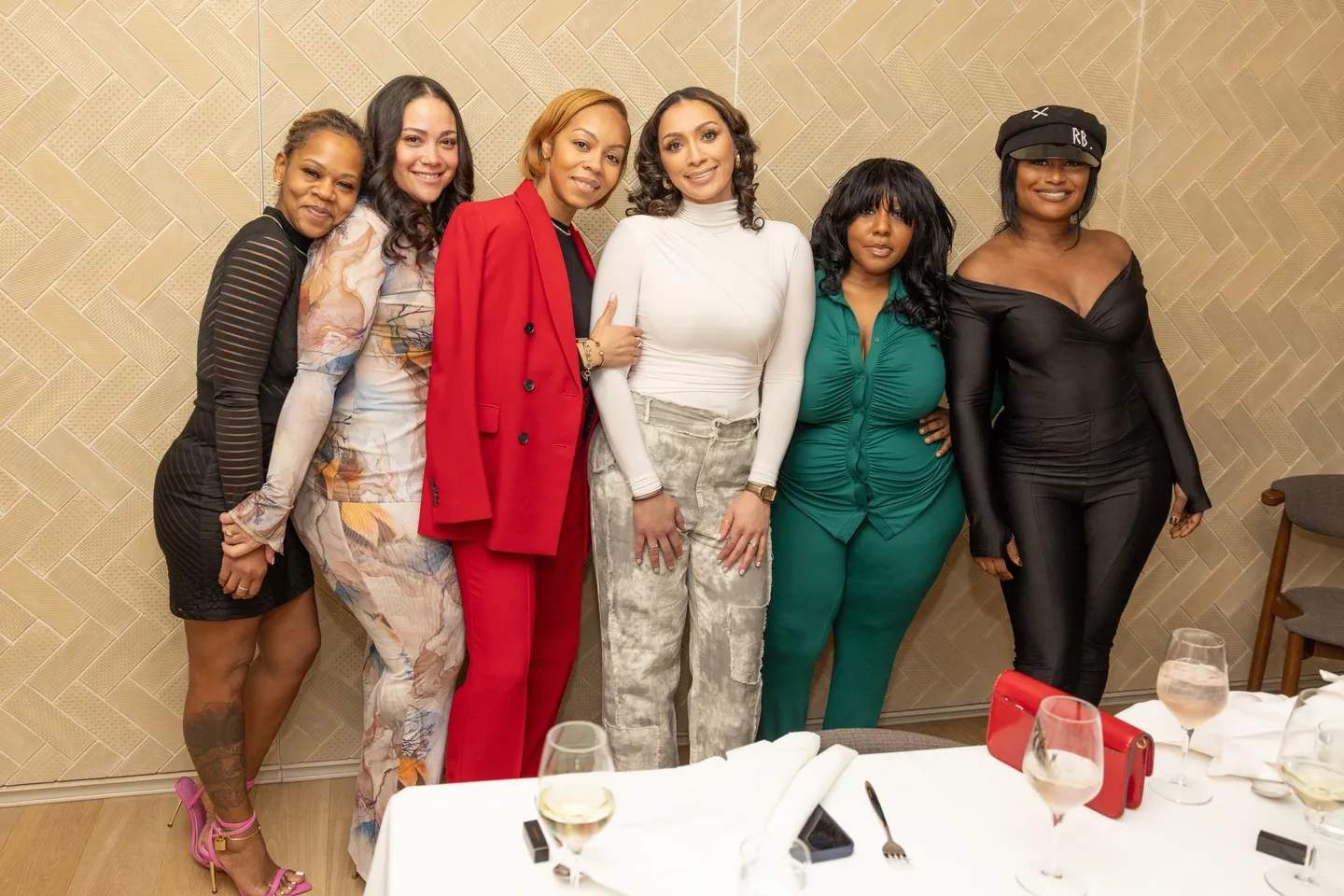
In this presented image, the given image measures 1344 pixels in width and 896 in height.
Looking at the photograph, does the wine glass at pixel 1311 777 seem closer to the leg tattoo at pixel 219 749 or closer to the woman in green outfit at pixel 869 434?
the woman in green outfit at pixel 869 434

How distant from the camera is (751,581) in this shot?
257 cm

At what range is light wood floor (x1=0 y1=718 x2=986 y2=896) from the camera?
260 centimetres

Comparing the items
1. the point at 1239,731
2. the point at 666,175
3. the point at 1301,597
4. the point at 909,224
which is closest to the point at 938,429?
the point at 909,224

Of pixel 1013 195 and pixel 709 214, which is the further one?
pixel 1013 195

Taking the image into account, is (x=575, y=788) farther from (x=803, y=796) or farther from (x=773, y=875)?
(x=803, y=796)

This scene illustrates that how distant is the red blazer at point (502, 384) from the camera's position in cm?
234

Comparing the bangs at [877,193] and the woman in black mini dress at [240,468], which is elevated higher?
the bangs at [877,193]

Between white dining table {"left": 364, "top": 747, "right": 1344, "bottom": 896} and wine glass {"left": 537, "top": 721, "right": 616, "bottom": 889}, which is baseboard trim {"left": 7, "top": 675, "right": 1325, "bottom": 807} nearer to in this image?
white dining table {"left": 364, "top": 747, "right": 1344, "bottom": 896}

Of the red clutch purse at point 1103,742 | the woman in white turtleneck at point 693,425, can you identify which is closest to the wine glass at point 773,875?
the red clutch purse at point 1103,742

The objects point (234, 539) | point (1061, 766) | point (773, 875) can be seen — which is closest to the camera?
point (773, 875)

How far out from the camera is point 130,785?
301cm

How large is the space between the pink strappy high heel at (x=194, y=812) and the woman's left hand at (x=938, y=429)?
206cm

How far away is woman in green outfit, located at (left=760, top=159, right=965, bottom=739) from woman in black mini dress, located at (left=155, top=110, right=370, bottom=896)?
121 centimetres

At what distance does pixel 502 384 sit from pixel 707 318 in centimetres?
49
